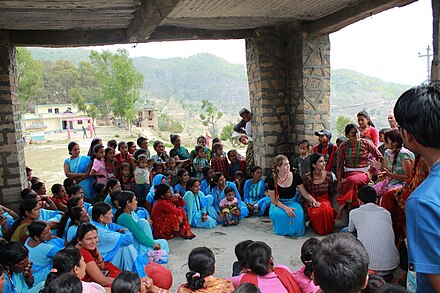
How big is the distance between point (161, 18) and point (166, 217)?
2665 millimetres

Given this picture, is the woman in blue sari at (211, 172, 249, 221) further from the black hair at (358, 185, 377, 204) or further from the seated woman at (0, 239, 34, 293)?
the seated woman at (0, 239, 34, 293)

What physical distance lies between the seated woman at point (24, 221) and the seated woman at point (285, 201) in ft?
9.86

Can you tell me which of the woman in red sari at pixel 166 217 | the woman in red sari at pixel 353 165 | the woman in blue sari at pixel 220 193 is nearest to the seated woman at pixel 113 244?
the woman in red sari at pixel 166 217

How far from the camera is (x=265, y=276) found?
8.73 ft

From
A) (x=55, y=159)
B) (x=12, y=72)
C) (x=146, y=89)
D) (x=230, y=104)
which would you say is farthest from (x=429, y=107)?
(x=146, y=89)

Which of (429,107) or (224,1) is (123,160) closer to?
(224,1)

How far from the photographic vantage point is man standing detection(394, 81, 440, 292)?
3.33 feet

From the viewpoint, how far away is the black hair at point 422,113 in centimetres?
108

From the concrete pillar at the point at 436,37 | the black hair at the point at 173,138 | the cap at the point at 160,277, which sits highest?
the concrete pillar at the point at 436,37

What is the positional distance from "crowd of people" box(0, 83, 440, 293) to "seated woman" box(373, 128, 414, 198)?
13mm

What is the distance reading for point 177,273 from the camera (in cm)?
420

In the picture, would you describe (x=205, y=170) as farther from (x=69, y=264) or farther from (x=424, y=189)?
(x=424, y=189)

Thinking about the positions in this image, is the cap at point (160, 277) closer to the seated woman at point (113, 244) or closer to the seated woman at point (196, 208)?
the seated woman at point (113, 244)

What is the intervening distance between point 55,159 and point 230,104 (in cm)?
3673
